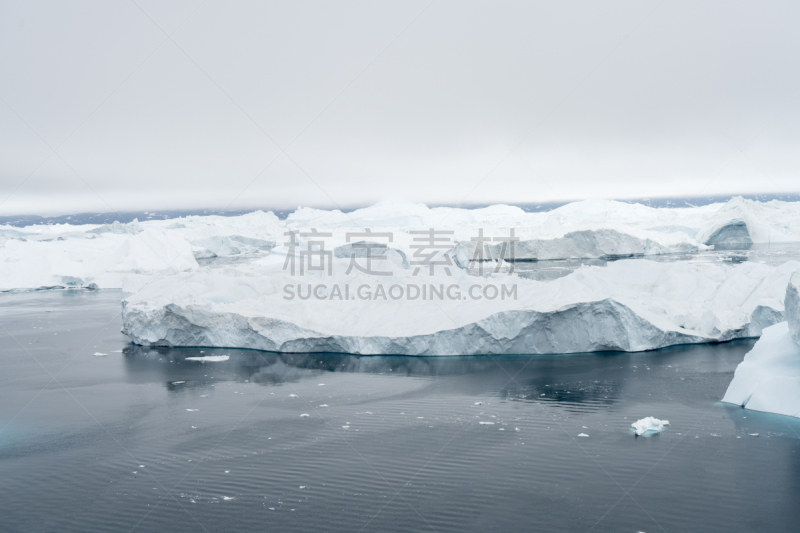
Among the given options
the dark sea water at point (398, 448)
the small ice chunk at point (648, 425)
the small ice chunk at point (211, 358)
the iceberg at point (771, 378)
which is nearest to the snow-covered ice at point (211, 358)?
the small ice chunk at point (211, 358)

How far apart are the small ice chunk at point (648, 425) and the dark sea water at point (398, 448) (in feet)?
0.56

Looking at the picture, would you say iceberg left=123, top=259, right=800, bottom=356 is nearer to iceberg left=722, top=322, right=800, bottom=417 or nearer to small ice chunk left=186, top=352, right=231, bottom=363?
small ice chunk left=186, top=352, right=231, bottom=363

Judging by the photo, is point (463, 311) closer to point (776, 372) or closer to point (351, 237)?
point (776, 372)

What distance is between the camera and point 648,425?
770cm

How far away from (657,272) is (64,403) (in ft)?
45.1

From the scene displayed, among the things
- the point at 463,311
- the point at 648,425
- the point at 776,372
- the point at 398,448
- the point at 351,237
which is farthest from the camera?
the point at 351,237

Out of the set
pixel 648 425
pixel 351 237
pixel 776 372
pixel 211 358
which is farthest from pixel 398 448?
pixel 351 237

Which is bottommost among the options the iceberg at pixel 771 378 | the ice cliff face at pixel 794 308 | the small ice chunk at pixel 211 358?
the small ice chunk at pixel 211 358

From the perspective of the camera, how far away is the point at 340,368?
1176cm

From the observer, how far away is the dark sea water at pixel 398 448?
577 cm

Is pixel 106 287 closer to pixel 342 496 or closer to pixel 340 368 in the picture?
pixel 340 368

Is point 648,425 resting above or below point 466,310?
below

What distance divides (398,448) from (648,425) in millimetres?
3254

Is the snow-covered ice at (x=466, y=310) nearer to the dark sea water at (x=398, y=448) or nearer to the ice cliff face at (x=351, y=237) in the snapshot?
the dark sea water at (x=398, y=448)
